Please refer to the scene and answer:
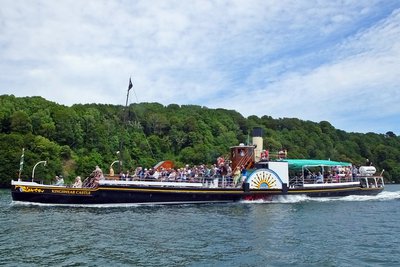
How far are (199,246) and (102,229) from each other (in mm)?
7692

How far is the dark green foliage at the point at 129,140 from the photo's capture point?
9456 cm

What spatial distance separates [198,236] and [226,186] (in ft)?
65.7

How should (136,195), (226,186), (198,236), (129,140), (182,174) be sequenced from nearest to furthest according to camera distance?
(198,236)
(136,195)
(182,174)
(226,186)
(129,140)

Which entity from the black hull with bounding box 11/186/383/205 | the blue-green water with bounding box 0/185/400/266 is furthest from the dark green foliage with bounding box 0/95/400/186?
the blue-green water with bounding box 0/185/400/266

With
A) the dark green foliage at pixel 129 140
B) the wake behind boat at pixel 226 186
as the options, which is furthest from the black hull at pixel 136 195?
the dark green foliage at pixel 129 140

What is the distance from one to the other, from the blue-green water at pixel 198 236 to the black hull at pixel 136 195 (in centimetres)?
111

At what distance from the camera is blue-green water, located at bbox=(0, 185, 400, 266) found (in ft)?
67.4

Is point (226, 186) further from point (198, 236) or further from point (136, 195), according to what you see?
point (198, 236)

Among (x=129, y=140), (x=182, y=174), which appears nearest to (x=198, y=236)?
(x=182, y=174)

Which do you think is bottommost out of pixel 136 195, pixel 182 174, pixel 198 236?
pixel 198 236

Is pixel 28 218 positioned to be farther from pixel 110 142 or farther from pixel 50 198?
pixel 110 142

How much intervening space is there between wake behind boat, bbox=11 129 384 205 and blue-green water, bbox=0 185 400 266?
1416mm

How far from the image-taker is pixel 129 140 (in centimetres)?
12306

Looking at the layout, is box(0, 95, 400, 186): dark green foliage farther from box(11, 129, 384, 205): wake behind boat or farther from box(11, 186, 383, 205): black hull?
box(11, 186, 383, 205): black hull
